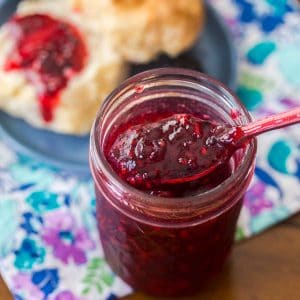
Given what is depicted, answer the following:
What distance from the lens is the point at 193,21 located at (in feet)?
3.34

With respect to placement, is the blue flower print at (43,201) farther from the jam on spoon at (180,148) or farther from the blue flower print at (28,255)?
the jam on spoon at (180,148)

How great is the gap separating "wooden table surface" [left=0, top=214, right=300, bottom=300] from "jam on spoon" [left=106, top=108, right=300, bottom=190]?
0.63 ft

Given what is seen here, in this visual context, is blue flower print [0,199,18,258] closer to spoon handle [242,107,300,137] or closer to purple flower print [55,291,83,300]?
purple flower print [55,291,83,300]

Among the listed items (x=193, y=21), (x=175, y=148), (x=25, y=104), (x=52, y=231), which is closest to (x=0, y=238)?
(x=52, y=231)

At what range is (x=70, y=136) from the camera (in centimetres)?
97

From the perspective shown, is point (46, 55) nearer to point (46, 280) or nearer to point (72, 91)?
point (72, 91)

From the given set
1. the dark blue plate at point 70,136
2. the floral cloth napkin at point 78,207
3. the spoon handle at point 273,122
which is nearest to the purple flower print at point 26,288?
the floral cloth napkin at point 78,207

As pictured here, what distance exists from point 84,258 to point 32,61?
0.95 ft

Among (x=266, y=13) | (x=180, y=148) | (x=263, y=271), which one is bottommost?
(x=263, y=271)

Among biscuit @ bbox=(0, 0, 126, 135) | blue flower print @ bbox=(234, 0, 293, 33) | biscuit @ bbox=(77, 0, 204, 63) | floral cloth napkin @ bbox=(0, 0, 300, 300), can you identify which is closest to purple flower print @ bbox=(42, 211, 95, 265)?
floral cloth napkin @ bbox=(0, 0, 300, 300)

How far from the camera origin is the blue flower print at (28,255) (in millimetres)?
857

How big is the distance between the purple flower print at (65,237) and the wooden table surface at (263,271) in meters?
0.08

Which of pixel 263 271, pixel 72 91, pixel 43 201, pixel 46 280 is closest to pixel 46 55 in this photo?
pixel 72 91

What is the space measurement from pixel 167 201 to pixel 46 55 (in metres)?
0.38
